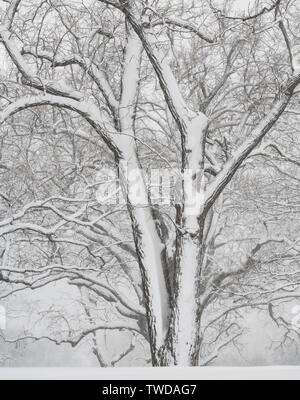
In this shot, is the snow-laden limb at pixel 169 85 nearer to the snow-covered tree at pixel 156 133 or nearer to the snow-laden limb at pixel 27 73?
the snow-covered tree at pixel 156 133

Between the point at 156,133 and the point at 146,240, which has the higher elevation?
the point at 156,133

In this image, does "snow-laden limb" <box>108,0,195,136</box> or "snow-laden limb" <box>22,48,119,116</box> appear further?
"snow-laden limb" <box>22,48,119,116</box>

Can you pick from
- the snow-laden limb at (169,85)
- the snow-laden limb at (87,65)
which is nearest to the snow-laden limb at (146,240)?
the snow-laden limb at (87,65)

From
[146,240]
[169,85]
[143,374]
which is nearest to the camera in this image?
[143,374]

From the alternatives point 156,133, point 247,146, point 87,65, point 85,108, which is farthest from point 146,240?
point 156,133

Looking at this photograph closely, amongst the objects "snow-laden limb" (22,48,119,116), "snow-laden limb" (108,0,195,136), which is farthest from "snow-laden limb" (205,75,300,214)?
"snow-laden limb" (22,48,119,116)

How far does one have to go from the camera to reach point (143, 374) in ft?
15.2

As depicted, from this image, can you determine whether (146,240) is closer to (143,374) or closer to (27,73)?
(143,374)

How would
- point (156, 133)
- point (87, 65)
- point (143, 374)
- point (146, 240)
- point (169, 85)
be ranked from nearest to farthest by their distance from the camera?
point (143, 374)
point (169, 85)
point (146, 240)
point (87, 65)
point (156, 133)

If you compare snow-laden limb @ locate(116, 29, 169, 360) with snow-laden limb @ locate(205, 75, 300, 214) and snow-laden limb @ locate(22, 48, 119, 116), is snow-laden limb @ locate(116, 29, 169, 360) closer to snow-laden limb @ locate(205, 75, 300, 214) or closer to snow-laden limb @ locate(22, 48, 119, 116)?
snow-laden limb @ locate(22, 48, 119, 116)

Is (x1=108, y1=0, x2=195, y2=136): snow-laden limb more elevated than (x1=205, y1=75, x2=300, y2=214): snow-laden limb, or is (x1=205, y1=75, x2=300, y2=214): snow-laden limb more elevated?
(x1=108, y1=0, x2=195, y2=136): snow-laden limb

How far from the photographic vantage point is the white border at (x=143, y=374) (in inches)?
174

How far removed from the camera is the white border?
14.5ft

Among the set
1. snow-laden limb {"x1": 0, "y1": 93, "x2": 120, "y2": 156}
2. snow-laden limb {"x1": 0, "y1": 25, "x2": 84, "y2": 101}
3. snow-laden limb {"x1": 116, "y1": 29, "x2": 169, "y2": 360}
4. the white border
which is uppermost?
snow-laden limb {"x1": 0, "y1": 25, "x2": 84, "y2": 101}
